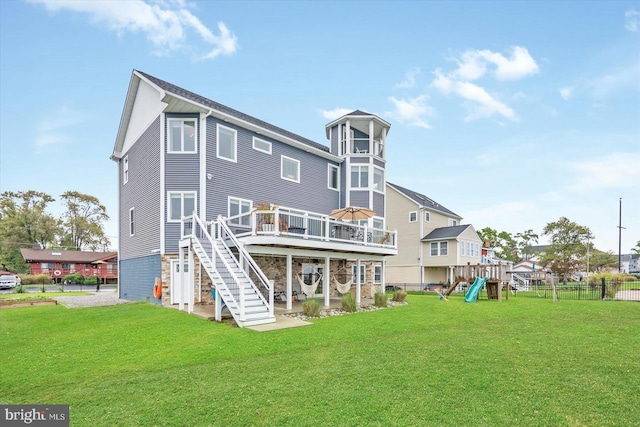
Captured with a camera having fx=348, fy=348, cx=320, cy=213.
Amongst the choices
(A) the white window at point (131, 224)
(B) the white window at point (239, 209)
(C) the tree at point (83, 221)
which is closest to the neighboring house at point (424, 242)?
(B) the white window at point (239, 209)

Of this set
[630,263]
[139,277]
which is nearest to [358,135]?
[139,277]

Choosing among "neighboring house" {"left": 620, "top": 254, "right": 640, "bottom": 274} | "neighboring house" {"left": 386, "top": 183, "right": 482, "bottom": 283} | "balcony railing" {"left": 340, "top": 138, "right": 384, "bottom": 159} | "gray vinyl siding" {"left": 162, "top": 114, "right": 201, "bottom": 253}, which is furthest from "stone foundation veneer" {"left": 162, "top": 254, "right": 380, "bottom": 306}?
"neighboring house" {"left": 620, "top": 254, "right": 640, "bottom": 274}

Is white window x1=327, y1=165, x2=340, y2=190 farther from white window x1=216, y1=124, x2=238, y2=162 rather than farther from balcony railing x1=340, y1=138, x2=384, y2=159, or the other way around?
white window x1=216, y1=124, x2=238, y2=162

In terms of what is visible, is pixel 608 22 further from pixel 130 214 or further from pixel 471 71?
pixel 130 214

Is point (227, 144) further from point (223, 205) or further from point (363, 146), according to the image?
point (363, 146)

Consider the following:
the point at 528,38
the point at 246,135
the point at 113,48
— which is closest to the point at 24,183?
the point at 113,48

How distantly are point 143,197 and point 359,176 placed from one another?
1117cm

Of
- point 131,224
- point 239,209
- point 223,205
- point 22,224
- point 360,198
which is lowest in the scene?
point 131,224

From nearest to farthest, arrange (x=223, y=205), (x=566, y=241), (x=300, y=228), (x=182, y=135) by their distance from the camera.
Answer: (x=300, y=228), (x=182, y=135), (x=223, y=205), (x=566, y=241)

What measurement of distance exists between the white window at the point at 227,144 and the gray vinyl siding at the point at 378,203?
8.34m

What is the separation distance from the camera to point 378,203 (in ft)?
65.8

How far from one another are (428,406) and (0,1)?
19755mm

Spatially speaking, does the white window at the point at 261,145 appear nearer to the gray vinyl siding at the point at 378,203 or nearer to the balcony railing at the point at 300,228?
the balcony railing at the point at 300,228

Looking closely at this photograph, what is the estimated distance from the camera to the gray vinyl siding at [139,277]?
14.6 m
